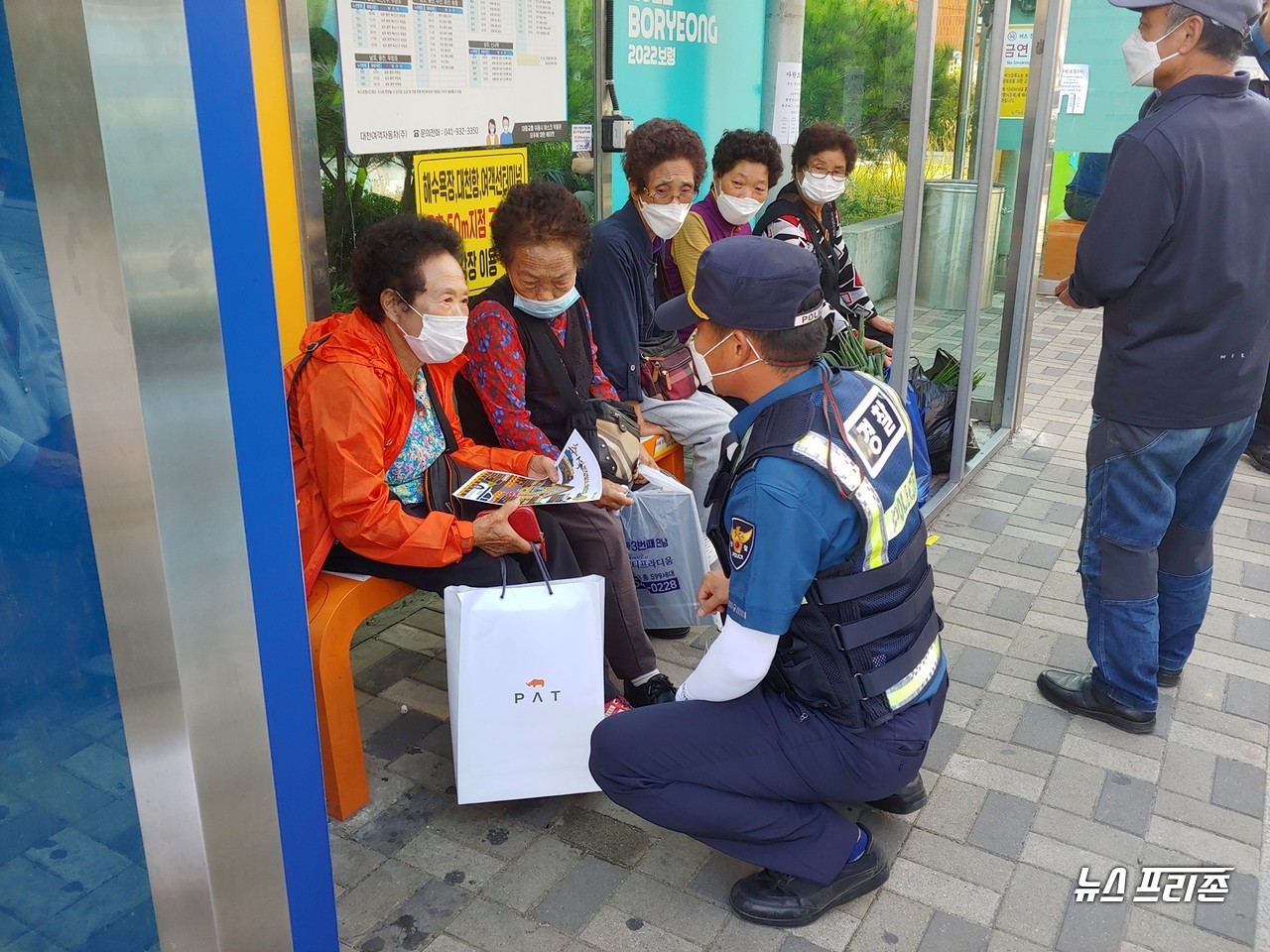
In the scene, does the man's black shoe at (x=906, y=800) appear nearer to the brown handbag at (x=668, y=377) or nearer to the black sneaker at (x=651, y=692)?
the black sneaker at (x=651, y=692)

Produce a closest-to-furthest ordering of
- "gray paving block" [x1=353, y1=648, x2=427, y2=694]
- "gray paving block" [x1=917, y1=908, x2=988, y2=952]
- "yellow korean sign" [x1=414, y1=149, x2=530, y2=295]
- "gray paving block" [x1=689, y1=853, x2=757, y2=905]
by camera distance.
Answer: "gray paving block" [x1=917, y1=908, x2=988, y2=952]
"gray paving block" [x1=689, y1=853, x2=757, y2=905]
"gray paving block" [x1=353, y1=648, x2=427, y2=694]
"yellow korean sign" [x1=414, y1=149, x2=530, y2=295]

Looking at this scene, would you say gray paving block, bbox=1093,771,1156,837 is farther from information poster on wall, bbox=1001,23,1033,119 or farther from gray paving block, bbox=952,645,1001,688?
information poster on wall, bbox=1001,23,1033,119

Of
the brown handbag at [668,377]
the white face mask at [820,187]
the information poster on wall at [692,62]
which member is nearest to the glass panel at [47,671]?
the brown handbag at [668,377]

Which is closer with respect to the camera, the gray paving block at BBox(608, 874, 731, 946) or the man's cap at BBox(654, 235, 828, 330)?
the man's cap at BBox(654, 235, 828, 330)

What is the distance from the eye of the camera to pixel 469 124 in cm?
398

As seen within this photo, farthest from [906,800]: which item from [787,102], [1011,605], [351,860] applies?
[787,102]

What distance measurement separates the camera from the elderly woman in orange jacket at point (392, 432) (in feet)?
8.95

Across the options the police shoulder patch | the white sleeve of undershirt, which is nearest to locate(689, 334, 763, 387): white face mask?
the police shoulder patch

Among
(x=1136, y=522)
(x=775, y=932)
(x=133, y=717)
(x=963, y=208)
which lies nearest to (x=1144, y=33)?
(x=1136, y=522)

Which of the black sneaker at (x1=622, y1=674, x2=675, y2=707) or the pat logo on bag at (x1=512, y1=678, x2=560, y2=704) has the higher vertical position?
the pat logo on bag at (x1=512, y1=678, x2=560, y2=704)

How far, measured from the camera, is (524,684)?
2680 millimetres

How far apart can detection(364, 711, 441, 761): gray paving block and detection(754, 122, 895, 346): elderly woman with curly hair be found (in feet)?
8.67

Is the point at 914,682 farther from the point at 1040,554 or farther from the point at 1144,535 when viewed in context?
the point at 1040,554

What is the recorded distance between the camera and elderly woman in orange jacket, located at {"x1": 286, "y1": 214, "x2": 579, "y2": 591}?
2727 mm
